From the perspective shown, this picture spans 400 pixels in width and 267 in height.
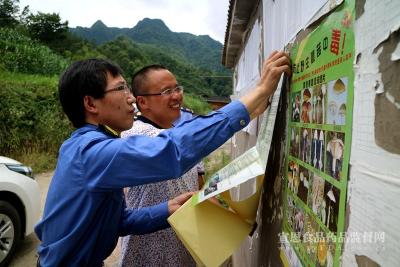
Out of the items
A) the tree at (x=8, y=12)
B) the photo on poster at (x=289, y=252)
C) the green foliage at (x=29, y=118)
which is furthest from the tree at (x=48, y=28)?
the photo on poster at (x=289, y=252)

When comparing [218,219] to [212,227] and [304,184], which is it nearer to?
[212,227]

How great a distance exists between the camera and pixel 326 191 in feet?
2.95

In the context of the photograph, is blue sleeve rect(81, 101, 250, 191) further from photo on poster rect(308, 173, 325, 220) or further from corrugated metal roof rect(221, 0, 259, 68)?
corrugated metal roof rect(221, 0, 259, 68)

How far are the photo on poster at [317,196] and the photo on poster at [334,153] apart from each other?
0.20 ft

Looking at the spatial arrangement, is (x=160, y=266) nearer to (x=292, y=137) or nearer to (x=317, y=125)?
(x=292, y=137)

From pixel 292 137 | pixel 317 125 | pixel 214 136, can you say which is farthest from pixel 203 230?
pixel 317 125

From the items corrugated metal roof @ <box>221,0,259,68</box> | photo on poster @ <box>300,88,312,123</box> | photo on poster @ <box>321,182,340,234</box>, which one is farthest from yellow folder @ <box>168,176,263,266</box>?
corrugated metal roof @ <box>221,0,259,68</box>

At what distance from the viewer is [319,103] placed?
3.20ft

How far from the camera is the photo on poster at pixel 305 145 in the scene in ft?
3.47

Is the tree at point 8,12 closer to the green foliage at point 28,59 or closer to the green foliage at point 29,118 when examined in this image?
the green foliage at point 28,59

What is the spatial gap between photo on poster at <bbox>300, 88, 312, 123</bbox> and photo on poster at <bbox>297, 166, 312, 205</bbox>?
0.16 metres

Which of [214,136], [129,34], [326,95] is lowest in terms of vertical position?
[214,136]

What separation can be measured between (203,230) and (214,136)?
0.37m

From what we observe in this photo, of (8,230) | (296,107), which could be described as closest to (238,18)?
(296,107)
